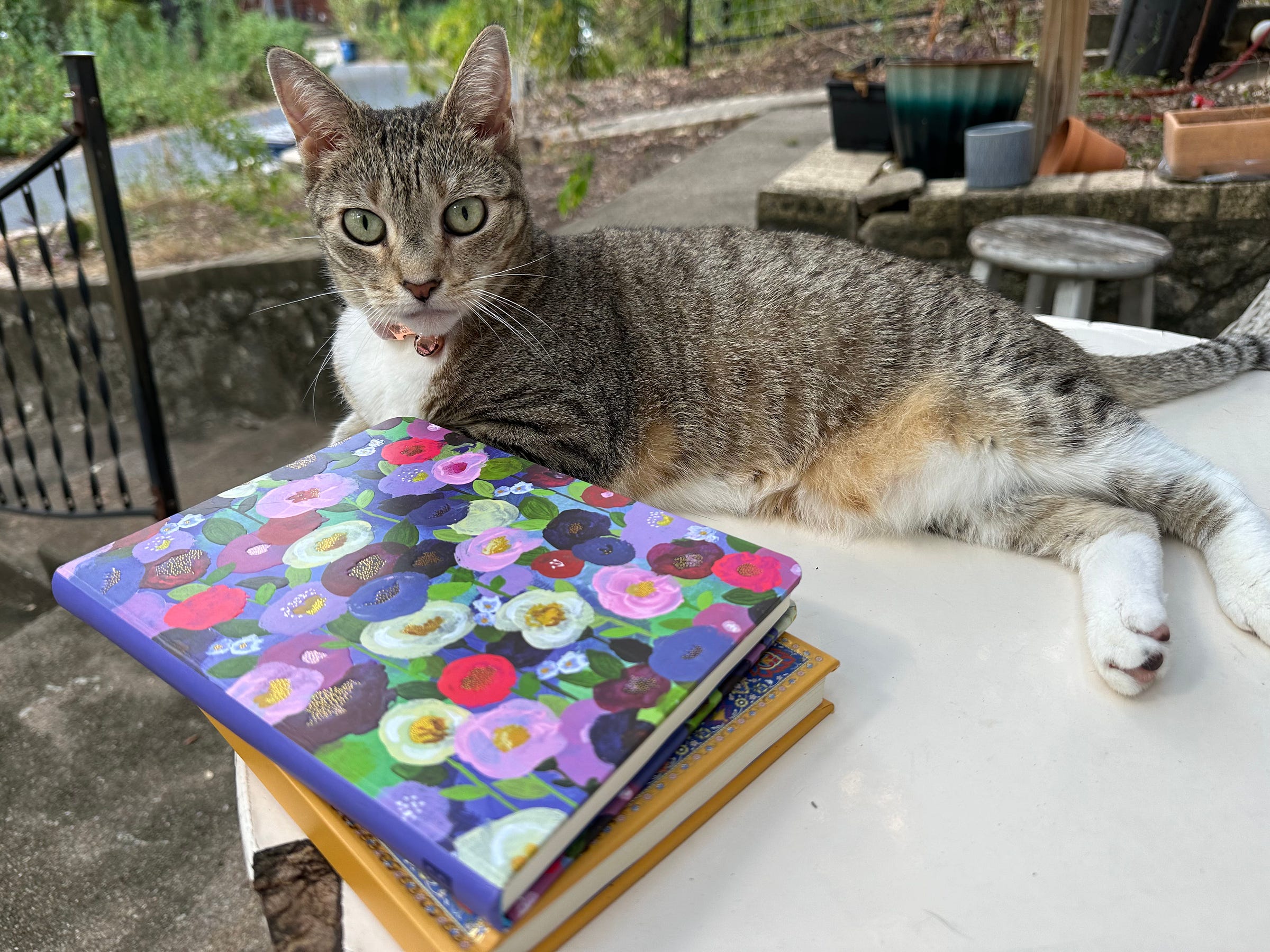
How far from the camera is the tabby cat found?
4.20ft

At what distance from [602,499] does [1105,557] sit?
66 cm

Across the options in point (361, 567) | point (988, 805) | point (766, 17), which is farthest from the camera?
point (766, 17)

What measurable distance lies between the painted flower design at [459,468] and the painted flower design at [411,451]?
1.2 inches

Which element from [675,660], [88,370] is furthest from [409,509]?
[88,370]

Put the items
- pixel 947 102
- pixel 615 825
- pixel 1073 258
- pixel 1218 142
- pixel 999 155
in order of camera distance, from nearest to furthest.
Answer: pixel 615 825, pixel 1073 258, pixel 1218 142, pixel 999 155, pixel 947 102

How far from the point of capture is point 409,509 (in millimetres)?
1029

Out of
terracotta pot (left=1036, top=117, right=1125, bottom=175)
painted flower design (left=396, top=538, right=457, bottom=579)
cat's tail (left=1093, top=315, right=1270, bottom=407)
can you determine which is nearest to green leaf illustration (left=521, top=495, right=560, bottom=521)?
painted flower design (left=396, top=538, right=457, bottom=579)

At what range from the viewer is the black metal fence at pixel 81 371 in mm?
2439

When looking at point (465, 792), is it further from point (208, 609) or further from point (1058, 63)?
point (1058, 63)

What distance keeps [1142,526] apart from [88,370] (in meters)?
4.74

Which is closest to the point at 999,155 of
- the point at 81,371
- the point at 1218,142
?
the point at 1218,142

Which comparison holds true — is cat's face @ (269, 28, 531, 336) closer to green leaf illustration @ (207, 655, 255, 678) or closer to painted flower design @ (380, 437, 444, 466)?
painted flower design @ (380, 437, 444, 466)

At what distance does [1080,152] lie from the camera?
10.9ft

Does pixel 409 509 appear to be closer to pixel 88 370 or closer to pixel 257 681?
pixel 257 681
